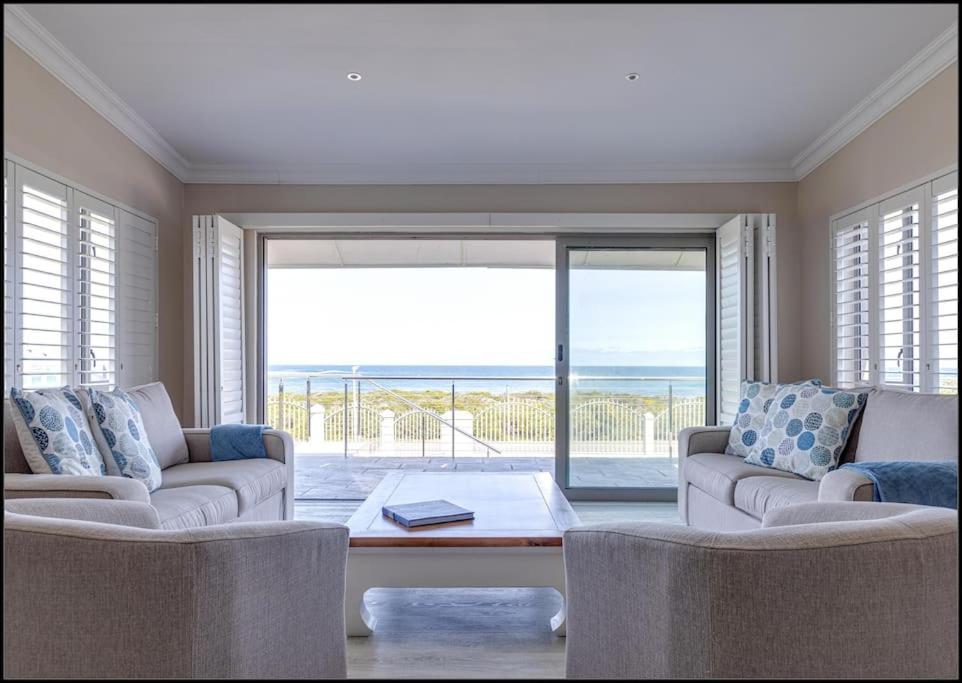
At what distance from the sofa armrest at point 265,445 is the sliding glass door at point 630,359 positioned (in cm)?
198

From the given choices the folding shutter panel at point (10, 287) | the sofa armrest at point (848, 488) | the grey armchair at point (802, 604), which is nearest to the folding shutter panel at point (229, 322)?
the folding shutter panel at point (10, 287)

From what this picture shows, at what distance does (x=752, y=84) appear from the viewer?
9.72 feet

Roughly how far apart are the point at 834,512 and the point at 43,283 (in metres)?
3.17

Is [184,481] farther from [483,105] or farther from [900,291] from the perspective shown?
[900,291]

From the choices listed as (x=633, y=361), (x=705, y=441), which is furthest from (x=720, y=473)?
(x=633, y=361)

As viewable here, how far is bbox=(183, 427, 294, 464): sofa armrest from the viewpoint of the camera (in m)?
3.37

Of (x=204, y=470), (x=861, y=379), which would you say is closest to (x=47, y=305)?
(x=204, y=470)

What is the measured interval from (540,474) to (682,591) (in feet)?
7.96

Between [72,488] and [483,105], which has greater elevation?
[483,105]

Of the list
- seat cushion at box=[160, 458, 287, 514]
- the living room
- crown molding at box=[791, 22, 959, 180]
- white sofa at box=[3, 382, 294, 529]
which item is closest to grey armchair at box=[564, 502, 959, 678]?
the living room

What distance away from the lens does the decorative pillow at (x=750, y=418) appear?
338 cm

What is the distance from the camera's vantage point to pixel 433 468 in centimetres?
622

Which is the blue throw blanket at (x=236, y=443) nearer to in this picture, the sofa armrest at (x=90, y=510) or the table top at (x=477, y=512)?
the table top at (x=477, y=512)

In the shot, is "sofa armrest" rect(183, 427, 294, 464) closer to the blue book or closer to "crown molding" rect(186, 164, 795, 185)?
the blue book
